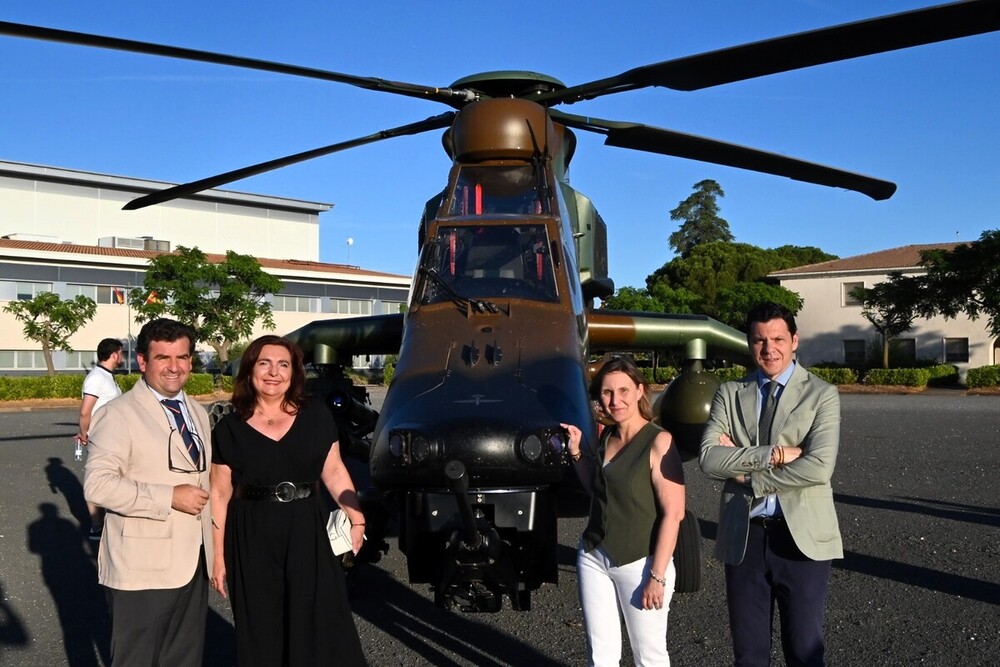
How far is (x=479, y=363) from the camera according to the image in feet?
17.0

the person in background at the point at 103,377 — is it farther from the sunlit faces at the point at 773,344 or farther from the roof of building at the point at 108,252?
the roof of building at the point at 108,252

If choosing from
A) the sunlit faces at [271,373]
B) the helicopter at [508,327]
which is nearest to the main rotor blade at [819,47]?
the helicopter at [508,327]

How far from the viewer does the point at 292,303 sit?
169 feet

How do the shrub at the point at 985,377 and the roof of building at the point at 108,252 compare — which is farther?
the roof of building at the point at 108,252

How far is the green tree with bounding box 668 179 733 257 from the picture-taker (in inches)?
3123

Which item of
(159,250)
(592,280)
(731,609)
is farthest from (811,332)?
(731,609)

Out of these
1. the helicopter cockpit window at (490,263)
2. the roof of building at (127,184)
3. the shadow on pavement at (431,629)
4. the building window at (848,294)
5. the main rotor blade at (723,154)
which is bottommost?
the shadow on pavement at (431,629)

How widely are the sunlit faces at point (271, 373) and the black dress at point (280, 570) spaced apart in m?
0.18

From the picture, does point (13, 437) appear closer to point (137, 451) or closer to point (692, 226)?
point (137, 451)

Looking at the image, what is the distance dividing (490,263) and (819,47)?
8.24 feet

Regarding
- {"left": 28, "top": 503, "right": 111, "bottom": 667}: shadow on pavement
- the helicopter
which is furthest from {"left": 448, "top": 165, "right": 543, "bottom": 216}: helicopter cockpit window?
{"left": 28, "top": 503, "right": 111, "bottom": 667}: shadow on pavement

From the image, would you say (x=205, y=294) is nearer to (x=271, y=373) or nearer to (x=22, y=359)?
(x=22, y=359)

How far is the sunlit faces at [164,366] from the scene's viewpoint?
11.8ft

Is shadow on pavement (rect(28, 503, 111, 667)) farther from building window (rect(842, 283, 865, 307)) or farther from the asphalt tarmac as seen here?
building window (rect(842, 283, 865, 307))
